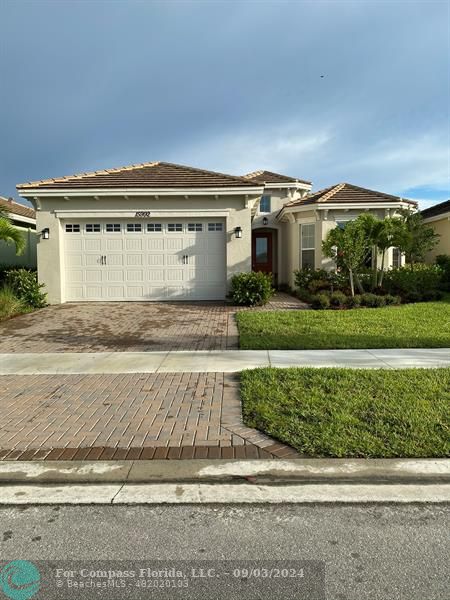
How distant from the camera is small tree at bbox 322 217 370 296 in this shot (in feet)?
42.2

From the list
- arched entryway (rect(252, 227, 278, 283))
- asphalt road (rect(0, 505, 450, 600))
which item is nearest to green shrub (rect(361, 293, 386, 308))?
arched entryway (rect(252, 227, 278, 283))

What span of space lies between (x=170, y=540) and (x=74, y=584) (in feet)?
1.97

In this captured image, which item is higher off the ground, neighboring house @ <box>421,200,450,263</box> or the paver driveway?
neighboring house @ <box>421,200,450,263</box>

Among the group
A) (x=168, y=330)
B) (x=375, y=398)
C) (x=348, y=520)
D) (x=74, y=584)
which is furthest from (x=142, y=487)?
(x=168, y=330)

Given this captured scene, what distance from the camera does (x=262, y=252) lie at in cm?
1998

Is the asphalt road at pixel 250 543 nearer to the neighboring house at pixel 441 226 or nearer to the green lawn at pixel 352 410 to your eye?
the green lawn at pixel 352 410

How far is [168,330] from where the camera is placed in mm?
9781

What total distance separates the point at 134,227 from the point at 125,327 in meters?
5.48

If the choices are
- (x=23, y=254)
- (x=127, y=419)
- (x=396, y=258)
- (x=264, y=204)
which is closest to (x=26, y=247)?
(x=23, y=254)

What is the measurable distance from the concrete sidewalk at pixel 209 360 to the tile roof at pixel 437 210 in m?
14.1

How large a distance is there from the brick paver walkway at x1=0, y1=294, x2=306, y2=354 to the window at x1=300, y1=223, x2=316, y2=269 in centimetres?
303

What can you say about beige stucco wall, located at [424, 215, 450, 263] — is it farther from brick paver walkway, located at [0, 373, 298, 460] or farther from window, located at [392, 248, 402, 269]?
brick paver walkway, located at [0, 373, 298, 460]

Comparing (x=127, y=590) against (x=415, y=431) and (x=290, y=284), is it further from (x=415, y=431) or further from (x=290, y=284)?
(x=290, y=284)

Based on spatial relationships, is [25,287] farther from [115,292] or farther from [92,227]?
[92,227]
